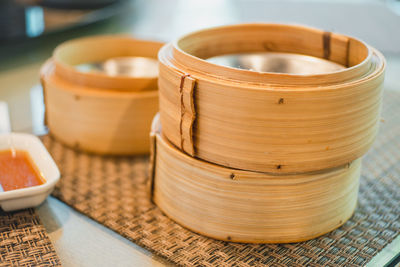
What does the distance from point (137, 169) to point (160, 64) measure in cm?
56

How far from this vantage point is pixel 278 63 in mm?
1504

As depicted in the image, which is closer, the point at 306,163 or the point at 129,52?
the point at 306,163

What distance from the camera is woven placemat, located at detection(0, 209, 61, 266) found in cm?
121

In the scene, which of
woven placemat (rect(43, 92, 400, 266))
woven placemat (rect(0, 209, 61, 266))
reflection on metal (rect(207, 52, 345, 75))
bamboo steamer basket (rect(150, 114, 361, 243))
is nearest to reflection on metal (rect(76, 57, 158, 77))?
woven placemat (rect(43, 92, 400, 266))

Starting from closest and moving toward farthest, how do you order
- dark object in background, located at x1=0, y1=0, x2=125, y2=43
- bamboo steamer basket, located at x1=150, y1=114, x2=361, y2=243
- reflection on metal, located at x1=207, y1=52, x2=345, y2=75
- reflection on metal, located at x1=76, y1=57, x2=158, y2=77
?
bamboo steamer basket, located at x1=150, y1=114, x2=361, y2=243
reflection on metal, located at x1=207, y1=52, x2=345, y2=75
reflection on metal, located at x1=76, y1=57, x2=158, y2=77
dark object in background, located at x1=0, y1=0, x2=125, y2=43

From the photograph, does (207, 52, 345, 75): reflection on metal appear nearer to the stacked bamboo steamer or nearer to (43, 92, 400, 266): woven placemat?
the stacked bamboo steamer

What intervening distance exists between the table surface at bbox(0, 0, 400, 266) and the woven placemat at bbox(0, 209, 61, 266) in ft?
0.15

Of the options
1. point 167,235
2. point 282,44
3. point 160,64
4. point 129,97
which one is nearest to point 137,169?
point 129,97

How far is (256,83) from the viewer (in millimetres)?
1141

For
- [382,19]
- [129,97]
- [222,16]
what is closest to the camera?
[129,97]

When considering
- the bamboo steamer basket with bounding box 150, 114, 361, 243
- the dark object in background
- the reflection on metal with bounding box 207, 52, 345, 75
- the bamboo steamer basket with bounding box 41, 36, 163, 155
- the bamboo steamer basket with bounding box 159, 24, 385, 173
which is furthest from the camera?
the dark object in background

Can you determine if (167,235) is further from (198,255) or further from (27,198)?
(27,198)

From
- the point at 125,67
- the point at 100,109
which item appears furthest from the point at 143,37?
the point at 100,109

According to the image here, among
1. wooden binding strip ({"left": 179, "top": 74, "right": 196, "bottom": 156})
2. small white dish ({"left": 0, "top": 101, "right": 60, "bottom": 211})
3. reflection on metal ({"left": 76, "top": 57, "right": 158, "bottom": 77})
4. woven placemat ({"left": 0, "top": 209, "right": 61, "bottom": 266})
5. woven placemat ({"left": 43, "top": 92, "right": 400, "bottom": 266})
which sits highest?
wooden binding strip ({"left": 179, "top": 74, "right": 196, "bottom": 156})
